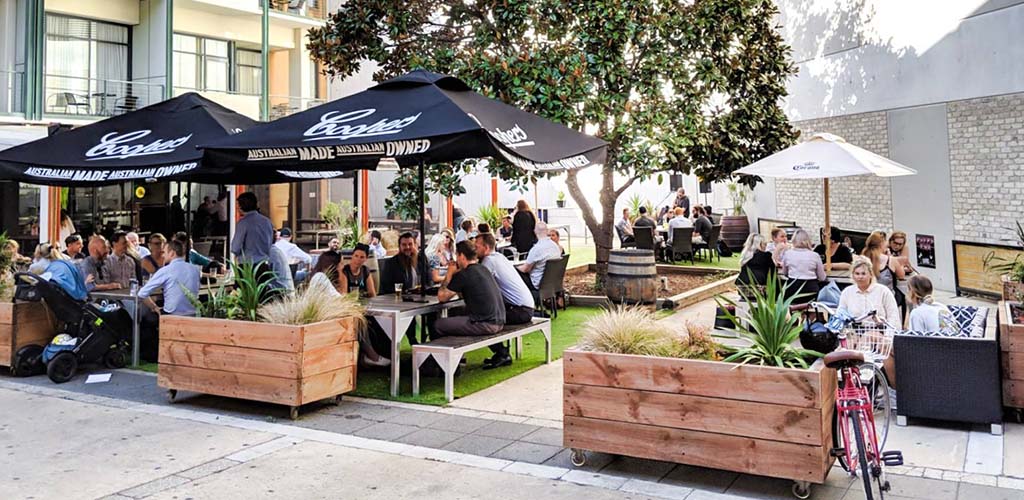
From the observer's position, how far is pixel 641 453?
5145 mm

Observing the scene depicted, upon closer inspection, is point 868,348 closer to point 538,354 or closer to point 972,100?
point 538,354

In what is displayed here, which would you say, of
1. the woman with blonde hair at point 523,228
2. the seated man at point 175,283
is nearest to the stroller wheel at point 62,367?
the seated man at point 175,283

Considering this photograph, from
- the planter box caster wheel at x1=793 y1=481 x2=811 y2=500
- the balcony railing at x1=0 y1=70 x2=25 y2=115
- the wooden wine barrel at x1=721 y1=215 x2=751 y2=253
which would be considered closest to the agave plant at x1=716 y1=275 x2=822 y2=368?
the planter box caster wheel at x1=793 y1=481 x2=811 y2=500

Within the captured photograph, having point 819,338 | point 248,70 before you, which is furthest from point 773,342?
point 248,70

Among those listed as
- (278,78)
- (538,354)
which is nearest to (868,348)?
(538,354)

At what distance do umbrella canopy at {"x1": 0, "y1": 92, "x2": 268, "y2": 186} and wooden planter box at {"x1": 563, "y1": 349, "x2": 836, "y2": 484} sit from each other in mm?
4928

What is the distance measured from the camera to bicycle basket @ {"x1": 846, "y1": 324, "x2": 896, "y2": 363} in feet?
21.2

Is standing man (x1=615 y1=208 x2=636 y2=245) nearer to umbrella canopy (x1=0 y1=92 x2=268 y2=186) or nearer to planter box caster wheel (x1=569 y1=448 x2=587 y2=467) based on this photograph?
umbrella canopy (x1=0 y1=92 x2=268 y2=186)

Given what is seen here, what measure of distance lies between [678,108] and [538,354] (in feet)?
16.7

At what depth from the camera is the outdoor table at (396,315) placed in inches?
291

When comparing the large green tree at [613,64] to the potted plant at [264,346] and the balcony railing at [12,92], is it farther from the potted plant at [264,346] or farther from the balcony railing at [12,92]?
the balcony railing at [12,92]

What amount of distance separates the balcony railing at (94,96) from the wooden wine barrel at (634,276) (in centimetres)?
1238

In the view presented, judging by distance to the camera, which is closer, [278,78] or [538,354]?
Result: [538,354]

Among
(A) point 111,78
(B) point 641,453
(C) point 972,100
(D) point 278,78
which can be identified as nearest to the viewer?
(B) point 641,453
